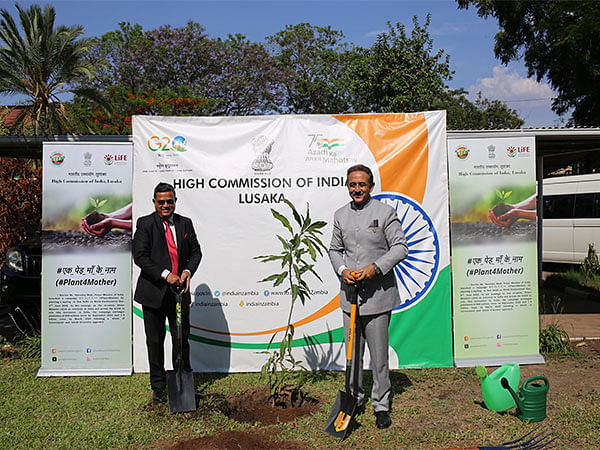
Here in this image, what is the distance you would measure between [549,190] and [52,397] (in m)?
13.5

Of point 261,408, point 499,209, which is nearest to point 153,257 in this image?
point 261,408

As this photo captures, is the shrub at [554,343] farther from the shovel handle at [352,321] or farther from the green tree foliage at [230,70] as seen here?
the green tree foliage at [230,70]

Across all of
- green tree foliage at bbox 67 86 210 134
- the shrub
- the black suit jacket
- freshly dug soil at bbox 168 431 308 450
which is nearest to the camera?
freshly dug soil at bbox 168 431 308 450

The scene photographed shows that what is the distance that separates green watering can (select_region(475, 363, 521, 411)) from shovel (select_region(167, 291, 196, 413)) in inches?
104

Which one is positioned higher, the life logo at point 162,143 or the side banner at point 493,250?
the life logo at point 162,143

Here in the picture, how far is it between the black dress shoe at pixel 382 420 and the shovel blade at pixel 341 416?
0.24 meters

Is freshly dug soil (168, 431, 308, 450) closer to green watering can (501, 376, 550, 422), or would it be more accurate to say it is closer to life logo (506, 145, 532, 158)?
green watering can (501, 376, 550, 422)

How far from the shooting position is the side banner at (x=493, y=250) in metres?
6.43

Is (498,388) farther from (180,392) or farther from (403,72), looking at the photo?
(403,72)

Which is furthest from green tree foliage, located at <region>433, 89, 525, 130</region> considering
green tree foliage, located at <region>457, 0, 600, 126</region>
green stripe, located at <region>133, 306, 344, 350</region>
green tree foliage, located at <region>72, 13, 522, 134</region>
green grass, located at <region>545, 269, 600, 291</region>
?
green stripe, located at <region>133, 306, 344, 350</region>

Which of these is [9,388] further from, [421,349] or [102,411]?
[421,349]

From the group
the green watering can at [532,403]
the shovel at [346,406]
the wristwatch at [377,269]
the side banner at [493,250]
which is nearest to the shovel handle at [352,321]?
the shovel at [346,406]

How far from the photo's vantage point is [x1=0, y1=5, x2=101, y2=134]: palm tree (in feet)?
57.7

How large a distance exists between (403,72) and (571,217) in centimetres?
732
